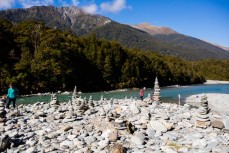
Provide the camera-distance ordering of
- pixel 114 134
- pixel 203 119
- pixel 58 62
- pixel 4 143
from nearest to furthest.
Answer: pixel 4 143
pixel 114 134
pixel 203 119
pixel 58 62

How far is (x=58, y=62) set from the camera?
3376 inches

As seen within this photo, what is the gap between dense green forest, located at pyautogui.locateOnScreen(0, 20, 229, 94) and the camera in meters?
76.6

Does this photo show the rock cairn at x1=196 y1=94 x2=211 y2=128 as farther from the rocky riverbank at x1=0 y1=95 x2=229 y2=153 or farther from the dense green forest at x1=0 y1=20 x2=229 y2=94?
the dense green forest at x1=0 y1=20 x2=229 y2=94

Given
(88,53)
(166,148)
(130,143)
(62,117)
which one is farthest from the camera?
(88,53)

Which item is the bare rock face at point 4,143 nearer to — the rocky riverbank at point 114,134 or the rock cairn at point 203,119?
the rocky riverbank at point 114,134

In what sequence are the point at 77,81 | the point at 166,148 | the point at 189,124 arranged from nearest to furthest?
1. the point at 166,148
2. the point at 189,124
3. the point at 77,81

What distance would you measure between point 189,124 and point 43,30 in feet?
242

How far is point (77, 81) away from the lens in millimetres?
92438

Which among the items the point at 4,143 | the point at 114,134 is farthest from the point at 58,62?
the point at 4,143

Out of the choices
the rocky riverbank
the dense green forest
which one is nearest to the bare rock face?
the rocky riverbank

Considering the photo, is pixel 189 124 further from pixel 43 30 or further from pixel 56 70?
pixel 43 30

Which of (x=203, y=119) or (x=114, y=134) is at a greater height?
(x=203, y=119)

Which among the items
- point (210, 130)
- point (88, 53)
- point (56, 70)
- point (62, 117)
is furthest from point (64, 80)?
point (210, 130)

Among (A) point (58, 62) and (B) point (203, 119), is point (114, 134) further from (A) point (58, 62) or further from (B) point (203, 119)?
(A) point (58, 62)
